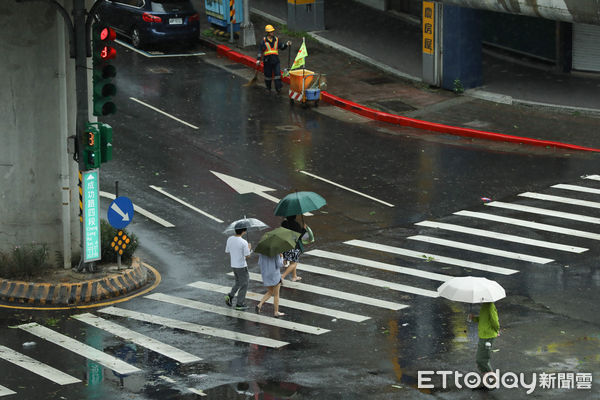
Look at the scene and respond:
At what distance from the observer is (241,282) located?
19.2 meters

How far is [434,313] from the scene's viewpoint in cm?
1880

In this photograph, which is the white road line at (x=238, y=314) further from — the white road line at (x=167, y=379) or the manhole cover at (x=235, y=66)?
the manhole cover at (x=235, y=66)

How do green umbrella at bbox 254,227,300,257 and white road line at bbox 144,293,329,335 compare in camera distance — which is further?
green umbrella at bbox 254,227,300,257

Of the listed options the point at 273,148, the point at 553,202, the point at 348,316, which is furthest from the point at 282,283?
the point at 273,148

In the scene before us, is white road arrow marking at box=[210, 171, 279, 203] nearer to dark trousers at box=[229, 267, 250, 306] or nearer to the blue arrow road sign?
the blue arrow road sign

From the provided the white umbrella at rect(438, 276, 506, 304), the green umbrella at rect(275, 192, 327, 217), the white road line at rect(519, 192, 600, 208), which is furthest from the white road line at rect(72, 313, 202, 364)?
the white road line at rect(519, 192, 600, 208)

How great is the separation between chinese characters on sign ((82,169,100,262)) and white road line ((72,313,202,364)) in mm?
1579

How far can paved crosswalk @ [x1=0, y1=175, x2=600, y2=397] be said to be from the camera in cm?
1795

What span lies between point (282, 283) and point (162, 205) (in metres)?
5.39

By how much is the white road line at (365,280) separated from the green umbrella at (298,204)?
1337mm

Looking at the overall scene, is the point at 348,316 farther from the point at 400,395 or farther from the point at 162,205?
the point at 162,205

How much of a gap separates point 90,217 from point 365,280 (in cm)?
500

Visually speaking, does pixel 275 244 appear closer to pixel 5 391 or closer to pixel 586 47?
pixel 5 391

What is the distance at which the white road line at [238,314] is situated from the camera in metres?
18.3
